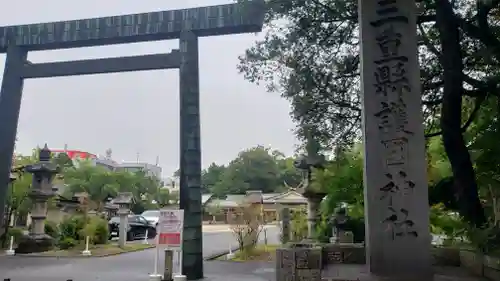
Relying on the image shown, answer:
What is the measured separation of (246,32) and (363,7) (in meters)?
3.72

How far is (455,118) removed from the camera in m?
6.59

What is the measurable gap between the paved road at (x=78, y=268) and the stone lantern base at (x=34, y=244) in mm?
2120

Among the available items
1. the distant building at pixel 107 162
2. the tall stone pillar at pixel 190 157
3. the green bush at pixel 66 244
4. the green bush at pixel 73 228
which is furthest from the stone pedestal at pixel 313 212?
the distant building at pixel 107 162

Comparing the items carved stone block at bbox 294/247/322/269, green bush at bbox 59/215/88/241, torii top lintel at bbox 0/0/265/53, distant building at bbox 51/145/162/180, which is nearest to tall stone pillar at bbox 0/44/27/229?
torii top lintel at bbox 0/0/265/53

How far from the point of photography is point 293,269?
6.43 m

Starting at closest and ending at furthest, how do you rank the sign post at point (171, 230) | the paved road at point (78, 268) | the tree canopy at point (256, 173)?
1. the sign post at point (171, 230)
2. the paved road at point (78, 268)
3. the tree canopy at point (256, 173)

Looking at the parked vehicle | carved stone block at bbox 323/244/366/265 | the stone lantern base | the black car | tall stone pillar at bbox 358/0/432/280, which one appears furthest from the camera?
the parked vehicle

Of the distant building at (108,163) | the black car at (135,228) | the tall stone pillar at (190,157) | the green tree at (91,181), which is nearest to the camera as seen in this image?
the tall stone pillar at (190,157)

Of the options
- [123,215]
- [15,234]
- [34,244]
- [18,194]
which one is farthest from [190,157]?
[18,194]

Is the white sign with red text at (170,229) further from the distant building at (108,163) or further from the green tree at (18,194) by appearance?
the distant building at (108,163)

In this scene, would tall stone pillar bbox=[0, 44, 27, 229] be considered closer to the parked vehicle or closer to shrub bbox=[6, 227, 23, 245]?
shrub bbox=[6, 227, 23, 245]

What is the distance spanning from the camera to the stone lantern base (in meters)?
14.9

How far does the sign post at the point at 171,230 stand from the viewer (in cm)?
812

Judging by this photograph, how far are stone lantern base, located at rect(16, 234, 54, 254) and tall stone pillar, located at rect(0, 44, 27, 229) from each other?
247 inches
